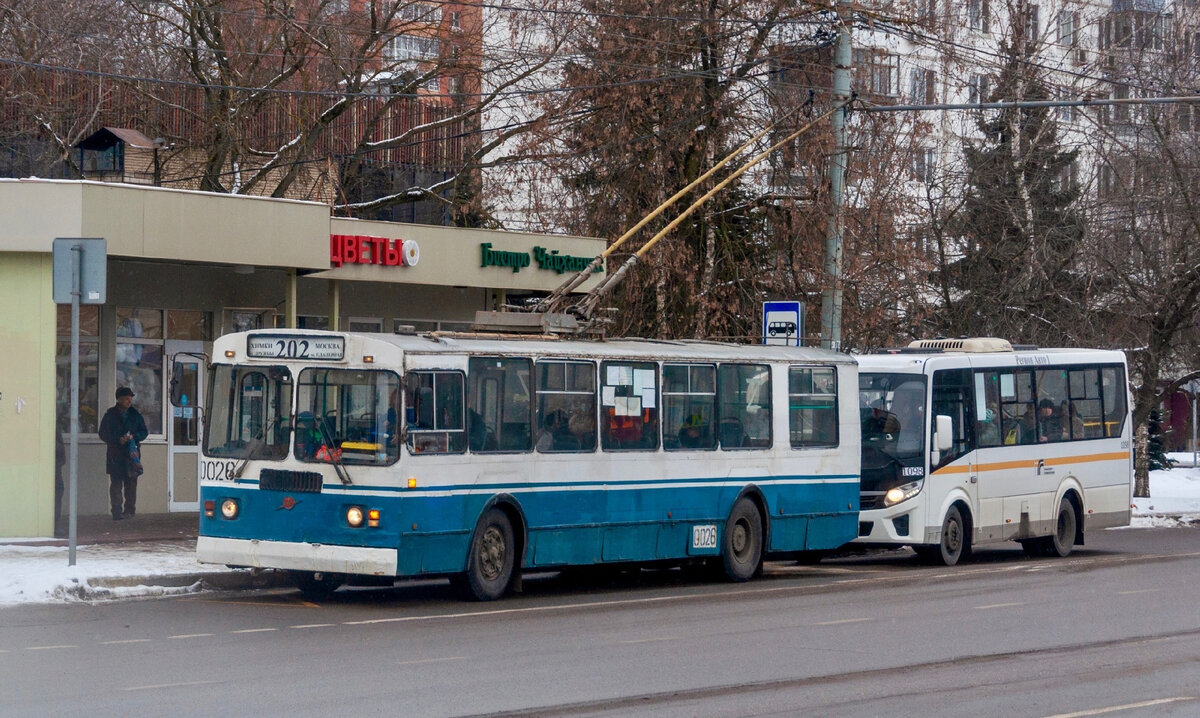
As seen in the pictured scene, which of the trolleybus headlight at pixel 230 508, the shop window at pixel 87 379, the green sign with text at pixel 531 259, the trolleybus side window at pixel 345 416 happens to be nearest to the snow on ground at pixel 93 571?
the trolleybus headlight at pixel 230 508

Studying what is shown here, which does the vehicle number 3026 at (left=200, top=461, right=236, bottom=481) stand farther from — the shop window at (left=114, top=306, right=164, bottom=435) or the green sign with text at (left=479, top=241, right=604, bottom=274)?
the green sign with text at (left=479, top=241, right=604, bottom=274)

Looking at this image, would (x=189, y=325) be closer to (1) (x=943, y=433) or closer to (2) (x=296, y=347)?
(2) (x=296, y=347)

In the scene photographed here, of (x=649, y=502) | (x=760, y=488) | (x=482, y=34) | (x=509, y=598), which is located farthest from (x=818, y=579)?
(x=482, y=34)

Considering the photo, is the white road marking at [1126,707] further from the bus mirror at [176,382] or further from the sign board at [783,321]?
the sign board at [783,321]

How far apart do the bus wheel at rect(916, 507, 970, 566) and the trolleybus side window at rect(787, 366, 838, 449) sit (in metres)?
2.39

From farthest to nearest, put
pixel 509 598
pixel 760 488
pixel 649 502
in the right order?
pixel 760 488, pixel 649 502, pixel 509 598

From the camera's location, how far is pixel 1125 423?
23.1 metres

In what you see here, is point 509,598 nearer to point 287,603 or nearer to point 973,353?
point 287,603

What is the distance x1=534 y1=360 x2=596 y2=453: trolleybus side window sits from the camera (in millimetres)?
14734

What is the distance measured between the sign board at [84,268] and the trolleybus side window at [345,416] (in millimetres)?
2462

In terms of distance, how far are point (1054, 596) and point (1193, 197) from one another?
55.2 feet

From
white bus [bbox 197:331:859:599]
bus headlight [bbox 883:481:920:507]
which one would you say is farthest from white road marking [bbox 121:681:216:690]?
bus headlight [bbox 883:481:920:507]

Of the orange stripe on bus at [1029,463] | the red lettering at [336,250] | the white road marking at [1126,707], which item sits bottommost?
the white road marking at [1126,707]

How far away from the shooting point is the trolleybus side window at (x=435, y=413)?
1334 cm
